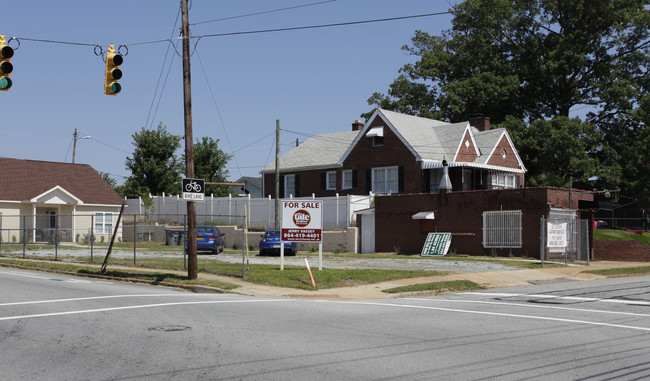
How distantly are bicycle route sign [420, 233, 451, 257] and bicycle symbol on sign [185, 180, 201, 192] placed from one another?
17.9m

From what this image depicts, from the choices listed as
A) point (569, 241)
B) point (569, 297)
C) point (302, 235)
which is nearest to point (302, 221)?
point (302, 235)

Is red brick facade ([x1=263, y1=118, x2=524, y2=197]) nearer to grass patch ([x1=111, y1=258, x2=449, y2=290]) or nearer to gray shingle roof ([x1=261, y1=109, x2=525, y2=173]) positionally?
gray shingle roof ([x1=261, y1=109, x2=525, y2=173])

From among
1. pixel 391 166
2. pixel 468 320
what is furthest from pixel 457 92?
pixel 468 320

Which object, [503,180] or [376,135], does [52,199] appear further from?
[503,180]

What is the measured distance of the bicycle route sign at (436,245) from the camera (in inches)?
1348

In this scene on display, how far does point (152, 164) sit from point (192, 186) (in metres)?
40.0

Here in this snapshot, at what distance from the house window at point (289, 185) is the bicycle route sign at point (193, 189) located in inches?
1222

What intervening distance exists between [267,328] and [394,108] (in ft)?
167

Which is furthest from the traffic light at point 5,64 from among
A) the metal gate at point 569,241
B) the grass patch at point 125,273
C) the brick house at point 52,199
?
the brick house at point 52,199

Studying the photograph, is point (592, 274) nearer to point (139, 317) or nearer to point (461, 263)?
point (461, 263)

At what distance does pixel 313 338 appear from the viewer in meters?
10.2

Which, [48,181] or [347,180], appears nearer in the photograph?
[347,180]

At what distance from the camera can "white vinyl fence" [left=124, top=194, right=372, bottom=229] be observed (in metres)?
39.7

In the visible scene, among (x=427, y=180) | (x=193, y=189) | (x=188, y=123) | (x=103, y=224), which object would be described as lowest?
(x=103, y=224)
